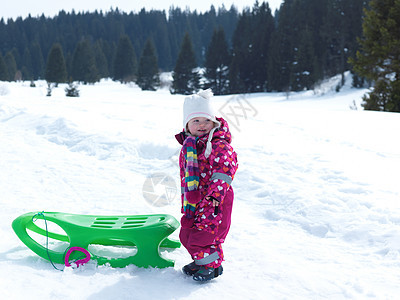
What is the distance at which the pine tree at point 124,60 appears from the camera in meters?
51.3

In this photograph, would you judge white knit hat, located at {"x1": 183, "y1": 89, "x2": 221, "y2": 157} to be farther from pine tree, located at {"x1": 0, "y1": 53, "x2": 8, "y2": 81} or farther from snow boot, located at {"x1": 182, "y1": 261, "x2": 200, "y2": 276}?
pine tree, located at {"x1": 0, "y1": 53, "x2": 8, "y2": 81}

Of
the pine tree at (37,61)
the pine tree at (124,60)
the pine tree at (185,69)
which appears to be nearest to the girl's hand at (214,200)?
the pine tree at (185,69)

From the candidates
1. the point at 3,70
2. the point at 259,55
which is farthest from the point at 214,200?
the point at 3,70

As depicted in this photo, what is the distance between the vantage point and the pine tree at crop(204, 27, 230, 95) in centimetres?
3516

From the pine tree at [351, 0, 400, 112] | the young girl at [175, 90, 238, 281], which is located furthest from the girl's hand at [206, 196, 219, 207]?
the pine tree at [351, 0, 400, 112]

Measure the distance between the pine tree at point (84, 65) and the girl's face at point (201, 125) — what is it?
46578 mm

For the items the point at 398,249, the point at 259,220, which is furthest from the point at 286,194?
the point at 398,249

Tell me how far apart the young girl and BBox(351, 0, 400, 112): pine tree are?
12.8 metres

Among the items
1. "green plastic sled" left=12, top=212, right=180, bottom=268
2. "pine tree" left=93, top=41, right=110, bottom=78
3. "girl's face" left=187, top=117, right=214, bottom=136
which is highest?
"pine tree" left=93, top=41, right=110, bottom=78

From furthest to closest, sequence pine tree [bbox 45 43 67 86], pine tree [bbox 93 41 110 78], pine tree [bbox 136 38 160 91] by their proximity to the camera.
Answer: pine tree [bbox 93 41 110 78]
pine tree [bbox 45 43 67 86]
pine tree [bbox 136 38 160 91]

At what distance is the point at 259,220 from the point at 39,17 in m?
94.6

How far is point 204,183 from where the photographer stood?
2.37 meters

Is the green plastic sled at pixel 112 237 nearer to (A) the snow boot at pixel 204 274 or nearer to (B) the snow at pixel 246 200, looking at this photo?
(B) the snow at pixel 246 200

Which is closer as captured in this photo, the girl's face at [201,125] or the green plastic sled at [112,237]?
the girl's face at [201,125]
